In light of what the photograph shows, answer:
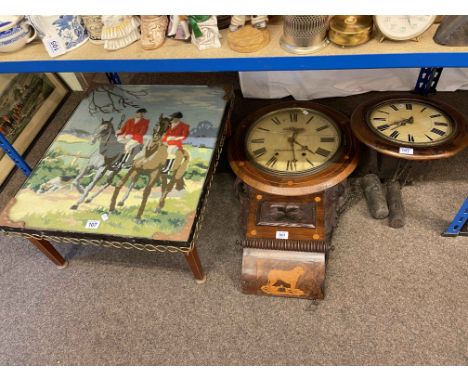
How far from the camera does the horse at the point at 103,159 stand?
149 centimetres

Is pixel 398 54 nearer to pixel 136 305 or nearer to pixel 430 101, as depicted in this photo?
pixel 430 101

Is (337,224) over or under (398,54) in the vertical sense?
under

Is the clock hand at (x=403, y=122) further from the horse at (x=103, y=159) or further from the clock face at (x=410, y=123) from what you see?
the horse at (x=103, y=159)

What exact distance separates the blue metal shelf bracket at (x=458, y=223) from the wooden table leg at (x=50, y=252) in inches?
67.3

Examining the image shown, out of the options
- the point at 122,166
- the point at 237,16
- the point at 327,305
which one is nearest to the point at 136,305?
the point at 122,166

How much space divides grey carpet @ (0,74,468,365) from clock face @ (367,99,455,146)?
40 cm

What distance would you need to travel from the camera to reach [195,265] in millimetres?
1551

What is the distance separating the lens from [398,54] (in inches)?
42.6

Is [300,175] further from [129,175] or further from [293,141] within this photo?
[129,175]

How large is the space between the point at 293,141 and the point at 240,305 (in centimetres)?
73

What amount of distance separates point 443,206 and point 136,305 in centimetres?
145

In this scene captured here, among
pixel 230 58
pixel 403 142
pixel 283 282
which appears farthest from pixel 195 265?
pixel 403 142

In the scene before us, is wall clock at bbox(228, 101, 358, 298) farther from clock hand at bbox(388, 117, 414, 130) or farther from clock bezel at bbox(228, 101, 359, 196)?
clock hand at bbox(388, 117, 414, 130)

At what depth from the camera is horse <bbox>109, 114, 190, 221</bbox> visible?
4.72 feet
